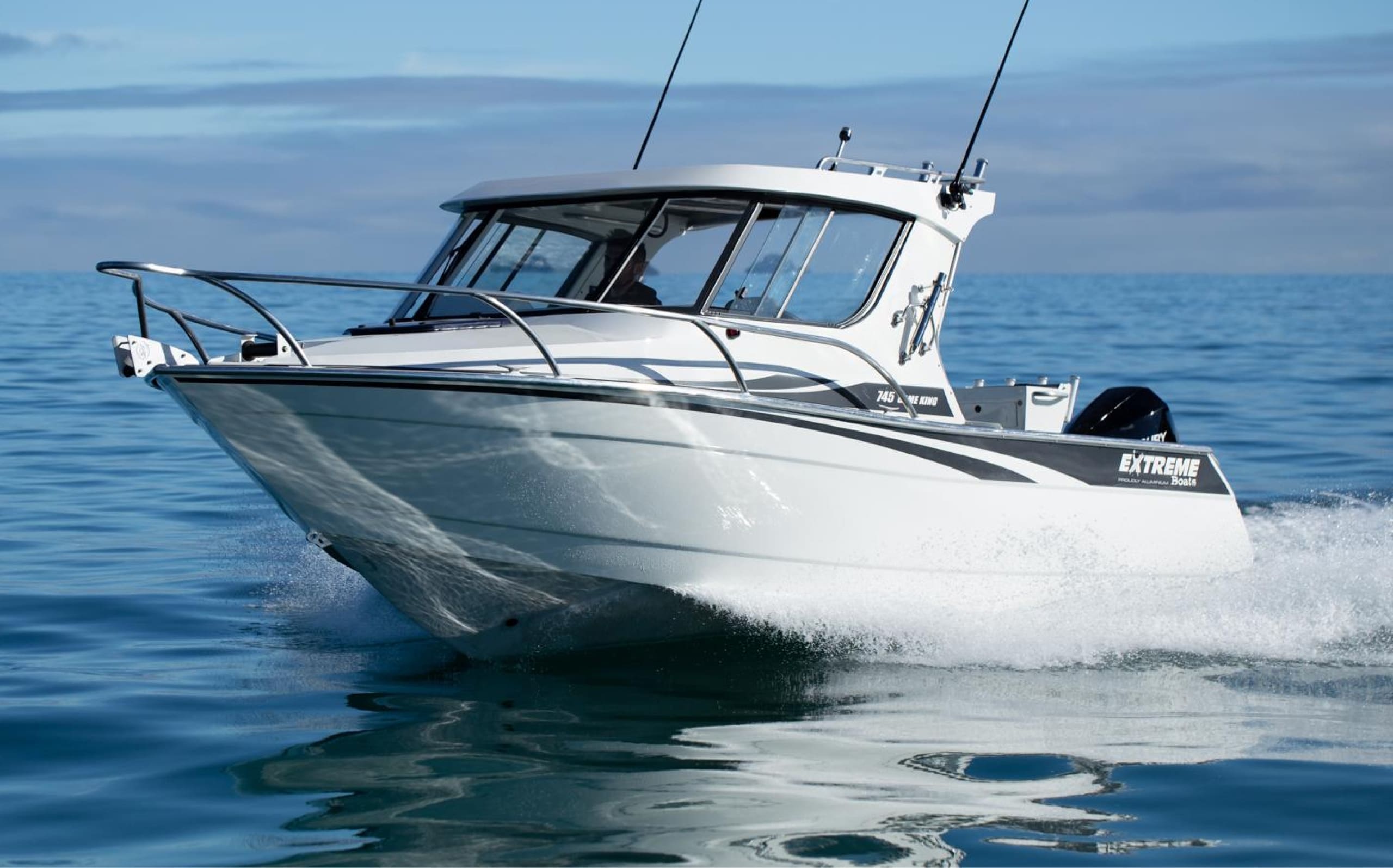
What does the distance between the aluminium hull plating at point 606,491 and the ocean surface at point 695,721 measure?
0.24 metres

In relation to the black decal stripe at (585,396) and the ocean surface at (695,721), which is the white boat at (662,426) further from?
the ocean surface at (695,721)

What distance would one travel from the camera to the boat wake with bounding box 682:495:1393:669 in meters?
6.64

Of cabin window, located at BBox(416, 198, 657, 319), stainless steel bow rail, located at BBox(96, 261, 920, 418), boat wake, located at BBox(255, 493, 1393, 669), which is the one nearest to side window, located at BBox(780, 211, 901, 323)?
stainless steel bow rail, located at BBox(96, 261, 920, 418)

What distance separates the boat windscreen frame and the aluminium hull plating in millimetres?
867

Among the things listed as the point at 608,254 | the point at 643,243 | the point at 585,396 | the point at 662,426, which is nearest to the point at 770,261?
the point at 643,243

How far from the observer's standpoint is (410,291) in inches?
236

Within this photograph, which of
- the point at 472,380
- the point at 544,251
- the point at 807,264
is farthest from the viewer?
the point at 544,251

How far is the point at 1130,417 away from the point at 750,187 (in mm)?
2703

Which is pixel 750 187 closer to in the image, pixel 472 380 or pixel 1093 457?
pixel 472 380

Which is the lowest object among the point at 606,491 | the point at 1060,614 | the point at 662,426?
the point at 1060,614

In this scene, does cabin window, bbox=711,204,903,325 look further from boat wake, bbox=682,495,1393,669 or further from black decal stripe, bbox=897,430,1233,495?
boat wake, bbox=682,495,1393,669

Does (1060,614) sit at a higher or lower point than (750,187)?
lower

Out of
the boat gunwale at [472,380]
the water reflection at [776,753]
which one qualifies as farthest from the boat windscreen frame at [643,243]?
the water reflection at [776,753]

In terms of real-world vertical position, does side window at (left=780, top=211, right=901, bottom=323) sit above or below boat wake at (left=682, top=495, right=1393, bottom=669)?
above
